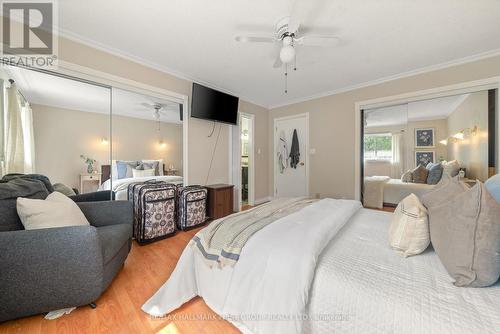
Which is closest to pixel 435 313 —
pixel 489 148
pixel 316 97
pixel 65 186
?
pixel 65 186

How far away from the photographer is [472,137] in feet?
9.07

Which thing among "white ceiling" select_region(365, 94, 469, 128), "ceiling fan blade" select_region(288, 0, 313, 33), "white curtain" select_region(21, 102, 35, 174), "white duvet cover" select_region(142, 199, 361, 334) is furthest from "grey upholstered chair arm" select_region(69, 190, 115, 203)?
"white ceiling" select_region(365, 94, 469, 128)

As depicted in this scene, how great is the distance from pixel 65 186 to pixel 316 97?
4206 millimetres

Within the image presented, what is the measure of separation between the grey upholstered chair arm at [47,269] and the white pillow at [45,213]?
0.18m

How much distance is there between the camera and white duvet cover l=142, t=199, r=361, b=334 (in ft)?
2.96

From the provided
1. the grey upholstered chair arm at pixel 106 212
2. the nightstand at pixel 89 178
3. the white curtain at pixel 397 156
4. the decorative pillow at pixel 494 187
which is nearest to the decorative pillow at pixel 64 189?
the nightstand at pixel 89 178

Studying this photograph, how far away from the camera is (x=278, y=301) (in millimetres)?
935

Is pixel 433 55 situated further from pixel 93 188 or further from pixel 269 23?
pixel 93 188

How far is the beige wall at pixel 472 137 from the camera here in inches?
102

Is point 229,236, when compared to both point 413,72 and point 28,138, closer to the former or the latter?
point 28,138

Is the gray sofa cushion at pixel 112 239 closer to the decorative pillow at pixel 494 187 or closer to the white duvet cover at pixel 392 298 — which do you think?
the white duvet cover at pixel 392 298

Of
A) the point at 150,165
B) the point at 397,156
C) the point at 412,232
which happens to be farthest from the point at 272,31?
the point at 397,156

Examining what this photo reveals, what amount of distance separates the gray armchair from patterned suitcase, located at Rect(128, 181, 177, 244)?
0.97m

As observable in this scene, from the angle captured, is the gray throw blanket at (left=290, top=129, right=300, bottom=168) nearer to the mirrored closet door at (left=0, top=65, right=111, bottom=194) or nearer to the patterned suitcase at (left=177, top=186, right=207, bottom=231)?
the patterned suitcase at (left=177, top=186, right=207, bottom=231)
